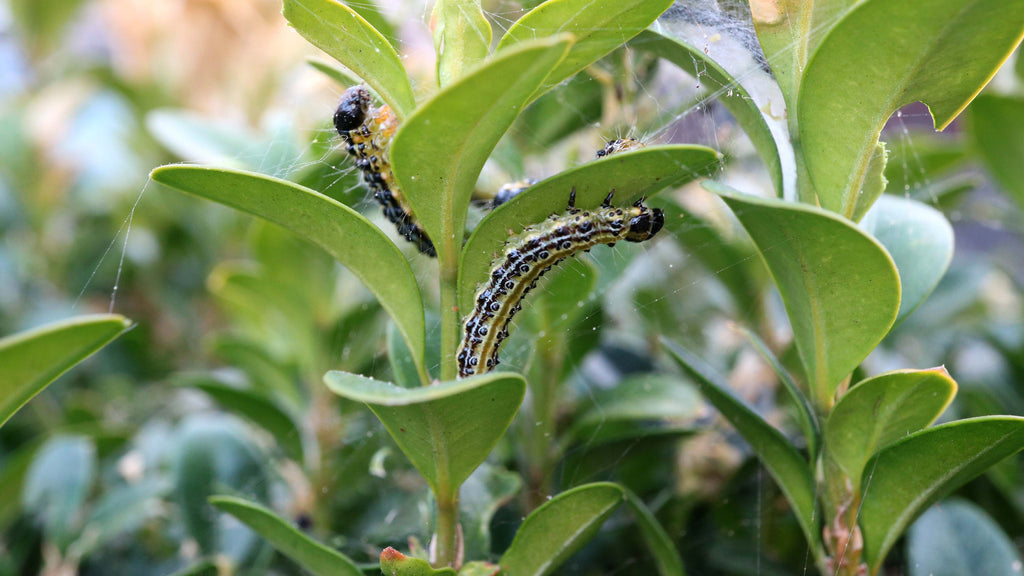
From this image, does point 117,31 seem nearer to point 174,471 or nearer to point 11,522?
point 11,522

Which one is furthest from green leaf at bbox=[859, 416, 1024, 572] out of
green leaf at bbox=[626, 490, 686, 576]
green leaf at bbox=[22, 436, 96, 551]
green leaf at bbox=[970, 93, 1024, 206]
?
Answer: green leaf at bbox=[22, 436, 96, 551]

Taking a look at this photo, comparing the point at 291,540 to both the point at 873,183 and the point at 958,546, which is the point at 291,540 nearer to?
the point at 873,183

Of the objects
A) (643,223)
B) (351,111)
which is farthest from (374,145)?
(643,223)

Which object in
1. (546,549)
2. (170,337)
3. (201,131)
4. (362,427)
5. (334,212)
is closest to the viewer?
(334,212)

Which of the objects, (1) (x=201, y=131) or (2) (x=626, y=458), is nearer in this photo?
(2) (x=626, y=458)

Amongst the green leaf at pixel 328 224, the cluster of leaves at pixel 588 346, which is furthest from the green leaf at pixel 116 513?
the green leaf at pixel 328 224

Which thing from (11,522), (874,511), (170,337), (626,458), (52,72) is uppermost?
(52,72)

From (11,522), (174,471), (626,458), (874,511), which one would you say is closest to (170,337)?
(11,522)
